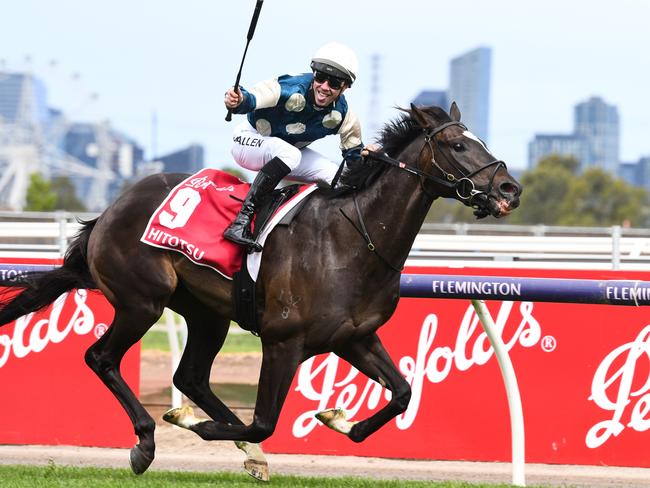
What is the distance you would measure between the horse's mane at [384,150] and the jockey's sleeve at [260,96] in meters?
0.51

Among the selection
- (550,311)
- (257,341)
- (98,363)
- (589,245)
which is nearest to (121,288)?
(98,363)

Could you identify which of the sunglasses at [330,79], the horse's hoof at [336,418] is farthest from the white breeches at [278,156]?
the horse's hoof at [336,418]

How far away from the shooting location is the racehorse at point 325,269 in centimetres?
550

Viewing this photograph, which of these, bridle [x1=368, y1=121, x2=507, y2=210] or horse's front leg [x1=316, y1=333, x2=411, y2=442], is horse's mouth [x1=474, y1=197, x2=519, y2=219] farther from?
horse's front leg [x1=316, y1=333, x2=411, y2=442]

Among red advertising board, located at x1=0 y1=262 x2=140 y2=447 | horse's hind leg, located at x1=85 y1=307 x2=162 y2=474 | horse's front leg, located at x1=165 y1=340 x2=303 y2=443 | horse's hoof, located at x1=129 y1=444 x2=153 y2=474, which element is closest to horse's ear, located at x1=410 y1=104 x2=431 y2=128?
horse's front leg, located at x1=165 y1=340 x2=303 y2=443

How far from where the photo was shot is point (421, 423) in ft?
23.9

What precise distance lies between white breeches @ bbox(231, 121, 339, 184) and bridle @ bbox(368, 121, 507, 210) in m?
0.44

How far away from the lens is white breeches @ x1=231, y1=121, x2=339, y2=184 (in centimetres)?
594

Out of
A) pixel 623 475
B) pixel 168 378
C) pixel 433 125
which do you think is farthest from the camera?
pixel 168 378

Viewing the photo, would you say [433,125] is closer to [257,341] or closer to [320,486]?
[320,486]

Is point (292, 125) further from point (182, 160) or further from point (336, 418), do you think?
point (182, 160)

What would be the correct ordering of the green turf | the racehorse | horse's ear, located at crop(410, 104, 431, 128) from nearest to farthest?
the racehorse → horse's ear, located at crop(410, 104, 431, 128) → the green turf

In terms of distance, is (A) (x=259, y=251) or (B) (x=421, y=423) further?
(B) (x=421, y=423)

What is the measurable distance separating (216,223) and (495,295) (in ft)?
4.66
